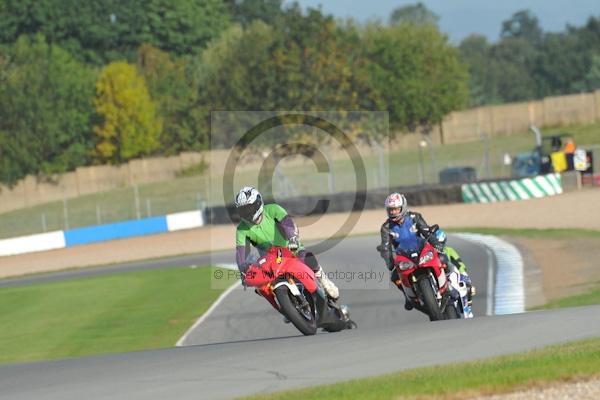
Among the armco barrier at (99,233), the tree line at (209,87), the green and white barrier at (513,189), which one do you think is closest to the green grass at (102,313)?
the green and white barrier at (513,189)

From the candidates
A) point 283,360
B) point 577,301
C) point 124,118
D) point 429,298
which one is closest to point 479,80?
point 124,118

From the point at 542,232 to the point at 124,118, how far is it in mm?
47584

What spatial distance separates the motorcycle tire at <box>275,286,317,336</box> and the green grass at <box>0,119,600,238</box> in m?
29.6

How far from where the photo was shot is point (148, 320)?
2034 centimetres

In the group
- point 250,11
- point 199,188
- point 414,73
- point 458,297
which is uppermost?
point 250,11

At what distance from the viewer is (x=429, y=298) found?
13.6 m

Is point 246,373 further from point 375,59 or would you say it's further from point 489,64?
point 489,64

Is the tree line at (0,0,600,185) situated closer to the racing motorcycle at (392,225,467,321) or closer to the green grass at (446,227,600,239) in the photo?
the green grass at (446,227,600,239)

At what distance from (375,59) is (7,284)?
2104 inches

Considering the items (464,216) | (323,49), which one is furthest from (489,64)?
(464,216)

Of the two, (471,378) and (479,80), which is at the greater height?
(479,80)

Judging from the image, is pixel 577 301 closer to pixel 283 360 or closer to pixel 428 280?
pixel 428 280

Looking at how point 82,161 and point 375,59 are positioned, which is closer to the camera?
point 82,161

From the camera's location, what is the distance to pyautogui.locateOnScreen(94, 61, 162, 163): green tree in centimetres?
7338
